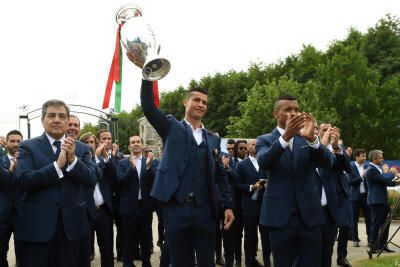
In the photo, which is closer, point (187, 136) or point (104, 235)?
point (187, 136)

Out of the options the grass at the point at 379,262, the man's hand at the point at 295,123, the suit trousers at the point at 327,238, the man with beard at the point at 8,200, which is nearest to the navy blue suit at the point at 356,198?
the grass at the point at 379,262

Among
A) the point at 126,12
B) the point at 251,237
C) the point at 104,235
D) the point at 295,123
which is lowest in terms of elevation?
the point at 251,237

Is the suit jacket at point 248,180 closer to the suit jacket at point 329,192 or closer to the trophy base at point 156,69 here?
the suit jacket at point 329,192

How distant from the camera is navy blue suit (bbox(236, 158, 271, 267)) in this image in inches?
369

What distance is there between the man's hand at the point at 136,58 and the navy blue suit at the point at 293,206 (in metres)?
1.49

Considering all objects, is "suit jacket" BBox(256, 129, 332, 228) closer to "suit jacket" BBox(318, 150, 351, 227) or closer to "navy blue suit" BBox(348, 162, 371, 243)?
"suit jacket" BBox(318, 150, 351, 227)

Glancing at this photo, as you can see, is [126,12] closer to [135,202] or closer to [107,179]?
[107,179]

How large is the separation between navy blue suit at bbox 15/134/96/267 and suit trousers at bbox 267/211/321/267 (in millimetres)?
1874

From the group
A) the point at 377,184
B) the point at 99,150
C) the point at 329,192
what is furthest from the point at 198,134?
the point at 377,184

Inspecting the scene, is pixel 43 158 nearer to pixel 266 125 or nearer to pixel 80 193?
pixel 80 193

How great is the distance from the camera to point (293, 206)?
521cm

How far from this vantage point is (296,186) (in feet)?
17.2

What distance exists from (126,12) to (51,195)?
70.6 inches

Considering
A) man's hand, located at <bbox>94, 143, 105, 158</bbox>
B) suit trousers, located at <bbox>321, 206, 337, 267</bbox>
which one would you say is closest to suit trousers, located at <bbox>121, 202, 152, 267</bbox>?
man's hand, located at <bbox>94, 143, 105, 158</bbox>
